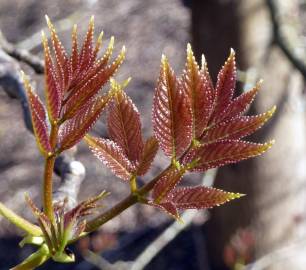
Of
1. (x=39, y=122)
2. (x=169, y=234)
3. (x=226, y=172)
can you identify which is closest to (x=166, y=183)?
(x=39, y=122)

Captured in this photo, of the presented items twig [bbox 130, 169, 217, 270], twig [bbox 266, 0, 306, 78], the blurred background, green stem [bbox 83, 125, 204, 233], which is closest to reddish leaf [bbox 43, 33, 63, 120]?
green stem [bbox 83, 125, 204, 233]

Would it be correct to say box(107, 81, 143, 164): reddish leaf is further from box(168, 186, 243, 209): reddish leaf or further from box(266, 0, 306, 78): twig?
box(266, 0, 306, 78): twig

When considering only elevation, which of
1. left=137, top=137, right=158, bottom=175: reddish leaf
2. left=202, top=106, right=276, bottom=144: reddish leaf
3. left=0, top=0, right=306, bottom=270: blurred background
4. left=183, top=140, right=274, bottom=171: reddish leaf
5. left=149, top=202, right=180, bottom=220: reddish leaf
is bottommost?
left=0, top=0, right=306, bottom=270: blurred background

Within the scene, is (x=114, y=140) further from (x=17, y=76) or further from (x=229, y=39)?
(x=229, y=39)

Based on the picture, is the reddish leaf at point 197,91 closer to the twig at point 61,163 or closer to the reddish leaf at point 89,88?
the reddish leaf at point 89,88

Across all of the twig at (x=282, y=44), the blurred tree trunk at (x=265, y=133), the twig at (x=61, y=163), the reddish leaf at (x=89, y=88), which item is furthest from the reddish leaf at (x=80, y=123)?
the blurred tree trunk at (x=265, y=133)

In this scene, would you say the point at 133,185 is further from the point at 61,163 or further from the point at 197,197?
the point at 61,163

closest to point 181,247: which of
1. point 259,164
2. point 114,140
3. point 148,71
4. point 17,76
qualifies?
point 259,164
